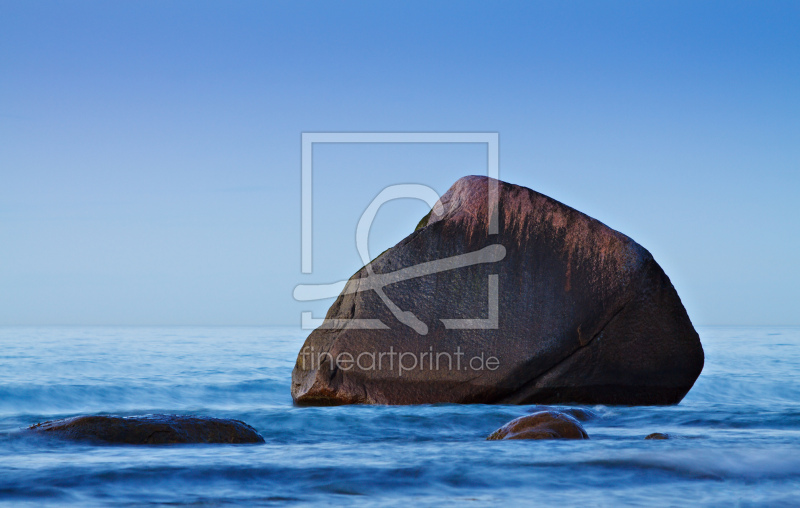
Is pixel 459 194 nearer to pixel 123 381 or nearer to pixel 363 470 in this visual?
pixel 363 470

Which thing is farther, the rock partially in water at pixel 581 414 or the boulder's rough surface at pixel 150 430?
the rock partially in water at pixel 581 414

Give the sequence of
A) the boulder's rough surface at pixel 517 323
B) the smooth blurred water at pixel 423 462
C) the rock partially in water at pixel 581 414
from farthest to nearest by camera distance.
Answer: the boulder's rough surface at pixel 517 323, the rock partially in water at pixel 581 414, the smooth blurred water at pixel 423 462

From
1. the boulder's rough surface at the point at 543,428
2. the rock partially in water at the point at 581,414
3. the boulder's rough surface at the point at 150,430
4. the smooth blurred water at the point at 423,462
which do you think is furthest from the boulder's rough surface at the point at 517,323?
the boulder's rough surface at the point at 150,430

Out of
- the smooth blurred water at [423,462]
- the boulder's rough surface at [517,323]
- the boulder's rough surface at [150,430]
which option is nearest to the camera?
the smooth blurred water at [423,462]

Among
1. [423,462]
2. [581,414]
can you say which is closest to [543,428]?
[423,462]

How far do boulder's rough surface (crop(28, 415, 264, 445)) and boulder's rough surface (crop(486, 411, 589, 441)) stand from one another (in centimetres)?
208

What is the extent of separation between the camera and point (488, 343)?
8453 millimetres

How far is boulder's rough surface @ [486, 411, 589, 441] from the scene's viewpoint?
236 inches

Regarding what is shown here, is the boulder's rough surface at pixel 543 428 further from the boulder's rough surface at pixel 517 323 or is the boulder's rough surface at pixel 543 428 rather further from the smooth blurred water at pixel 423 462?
the boulder's rough surface at pixel 517 323

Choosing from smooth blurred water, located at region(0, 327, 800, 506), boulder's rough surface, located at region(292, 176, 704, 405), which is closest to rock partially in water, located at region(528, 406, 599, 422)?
smooth blurred water, located at region(0, 327, 800, 506)

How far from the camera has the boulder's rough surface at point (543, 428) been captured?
19.7ft

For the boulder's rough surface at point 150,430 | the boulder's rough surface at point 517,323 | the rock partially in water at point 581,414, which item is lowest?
the rock partially in water at point 581,414

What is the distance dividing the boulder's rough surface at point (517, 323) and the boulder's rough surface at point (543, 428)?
208 centimetres

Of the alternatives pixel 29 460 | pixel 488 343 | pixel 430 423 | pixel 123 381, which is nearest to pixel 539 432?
pixel 430 423
